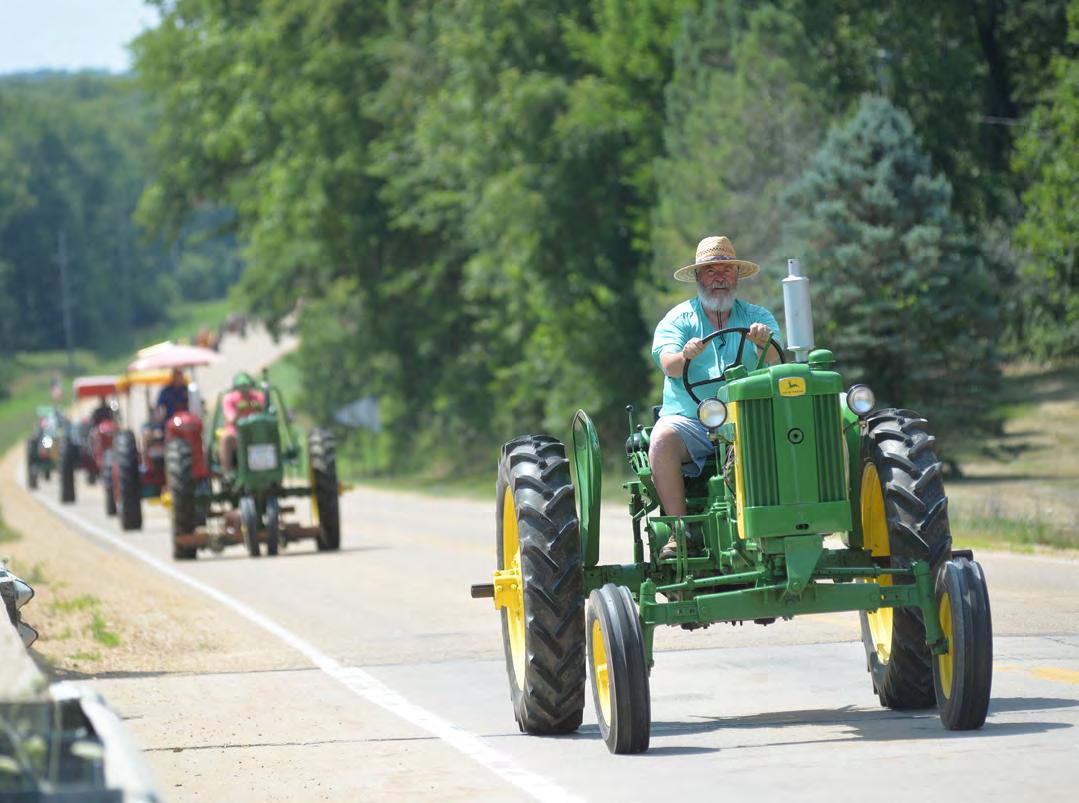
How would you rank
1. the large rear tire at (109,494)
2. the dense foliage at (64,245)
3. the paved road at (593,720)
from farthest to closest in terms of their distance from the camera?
the dense foliage at (64,245), the large rear tire at (109,494), the paved road at (593,720)

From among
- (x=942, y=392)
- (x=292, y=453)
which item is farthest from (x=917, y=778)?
(x=942, y=392)

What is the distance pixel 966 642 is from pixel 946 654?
1.14 ft

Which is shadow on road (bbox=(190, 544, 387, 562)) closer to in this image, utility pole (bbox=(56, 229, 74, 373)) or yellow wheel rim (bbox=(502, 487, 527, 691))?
yellow wheel rim (bbox=(502, 487, 527, 691))

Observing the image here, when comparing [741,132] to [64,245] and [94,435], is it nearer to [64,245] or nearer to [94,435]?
[94,435]

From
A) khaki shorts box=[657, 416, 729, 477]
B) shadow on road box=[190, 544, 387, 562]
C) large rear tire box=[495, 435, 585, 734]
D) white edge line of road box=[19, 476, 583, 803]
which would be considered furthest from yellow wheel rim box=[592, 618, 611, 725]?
shadow on road box=[190, 544, 387, 562]

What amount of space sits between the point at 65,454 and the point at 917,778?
139ft

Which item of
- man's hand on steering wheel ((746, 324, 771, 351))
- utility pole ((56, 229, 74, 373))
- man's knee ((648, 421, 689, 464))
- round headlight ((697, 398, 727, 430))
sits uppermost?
utility pole ((56, 229, 74, 373))

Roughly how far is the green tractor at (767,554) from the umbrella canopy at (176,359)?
20912 millimetres

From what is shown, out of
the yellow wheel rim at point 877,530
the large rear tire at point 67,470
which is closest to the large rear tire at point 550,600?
the yellow wheel rim at point 877,530

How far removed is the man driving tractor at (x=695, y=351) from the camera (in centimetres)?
1019

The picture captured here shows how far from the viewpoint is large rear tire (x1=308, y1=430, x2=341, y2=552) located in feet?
86.4

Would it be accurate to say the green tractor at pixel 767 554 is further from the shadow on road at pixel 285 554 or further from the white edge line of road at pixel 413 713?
the shadow on road at pixel 285 554

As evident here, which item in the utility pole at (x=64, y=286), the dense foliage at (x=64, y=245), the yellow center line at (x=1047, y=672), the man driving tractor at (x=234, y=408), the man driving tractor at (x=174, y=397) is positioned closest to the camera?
the yellow center line at (x=1047, y=672)

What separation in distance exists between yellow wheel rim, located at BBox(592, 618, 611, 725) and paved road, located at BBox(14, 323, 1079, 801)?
0.23 meters
